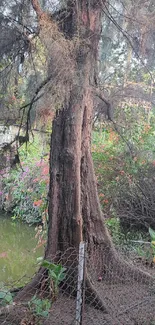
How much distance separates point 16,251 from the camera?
31.3 feet

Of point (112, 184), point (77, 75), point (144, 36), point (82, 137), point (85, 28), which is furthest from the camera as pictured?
point (112, 184)

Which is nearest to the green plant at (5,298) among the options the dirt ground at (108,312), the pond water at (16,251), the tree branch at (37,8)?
the dirt ground at (108,312)

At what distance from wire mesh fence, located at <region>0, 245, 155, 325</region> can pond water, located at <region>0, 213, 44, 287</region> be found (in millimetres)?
2053

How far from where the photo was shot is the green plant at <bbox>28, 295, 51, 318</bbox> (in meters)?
3.75

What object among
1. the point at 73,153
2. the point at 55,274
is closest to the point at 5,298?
the point at 55,274

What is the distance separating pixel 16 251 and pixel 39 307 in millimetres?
5865

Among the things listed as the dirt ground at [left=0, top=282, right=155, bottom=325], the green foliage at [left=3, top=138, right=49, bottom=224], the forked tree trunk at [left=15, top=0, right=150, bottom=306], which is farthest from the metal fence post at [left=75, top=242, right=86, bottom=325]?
the green foliage at [left=3, top=138, right=49, bottom=224]

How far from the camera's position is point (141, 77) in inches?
450

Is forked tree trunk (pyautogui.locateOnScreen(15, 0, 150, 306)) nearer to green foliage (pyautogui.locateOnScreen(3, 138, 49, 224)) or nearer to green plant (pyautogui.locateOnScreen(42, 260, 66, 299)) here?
green plant (pyautogui.locateOnScreen(42, 260, 66, 299))

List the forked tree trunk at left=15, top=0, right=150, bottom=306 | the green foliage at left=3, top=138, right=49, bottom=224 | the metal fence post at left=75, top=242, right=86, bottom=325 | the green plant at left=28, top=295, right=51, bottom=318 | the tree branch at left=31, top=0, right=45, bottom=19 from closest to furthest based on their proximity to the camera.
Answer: the metal fence post at left=75, top=242, right=86, bottom=325 < the green plant at left=28, top=295, right=51, bottom=318 < the tree branch at left=31, top=0, right=45, bottom=19 < the forked tree trunk at left=15, top=0, right=150, bottom=306 < the green foliage at left=3, top=138, right=49, bottom=224

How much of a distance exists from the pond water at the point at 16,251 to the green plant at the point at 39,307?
269 cm

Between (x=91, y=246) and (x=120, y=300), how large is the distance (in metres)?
0.81

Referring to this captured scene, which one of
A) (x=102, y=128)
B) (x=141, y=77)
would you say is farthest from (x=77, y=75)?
(x=141, y=77)

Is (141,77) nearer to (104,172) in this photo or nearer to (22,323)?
(104,172)
